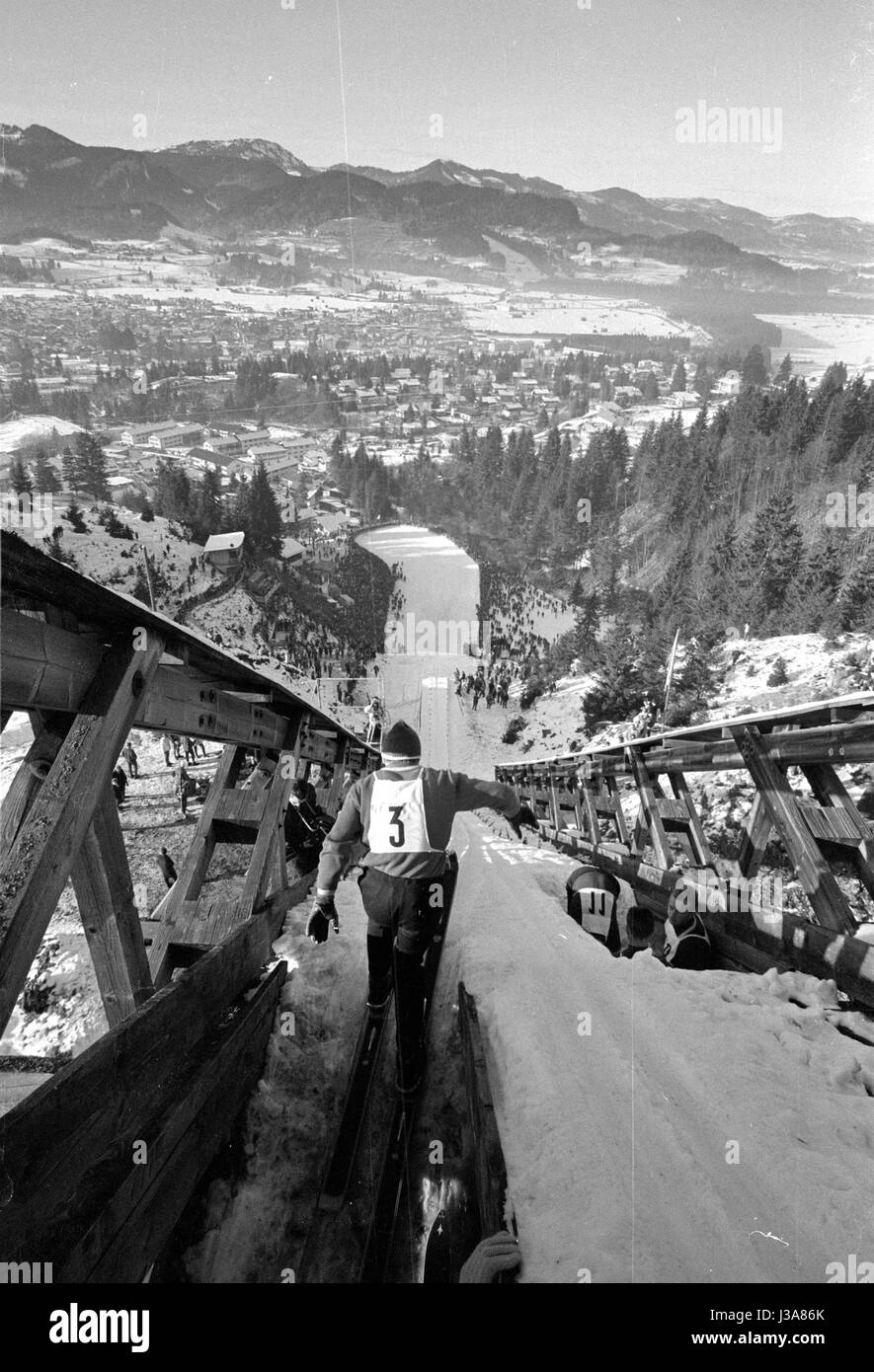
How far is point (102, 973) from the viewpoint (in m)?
3.08

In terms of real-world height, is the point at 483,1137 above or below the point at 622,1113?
above

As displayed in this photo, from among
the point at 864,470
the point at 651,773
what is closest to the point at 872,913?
the point at 651,773

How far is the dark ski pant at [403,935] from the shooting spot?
3.59 metres

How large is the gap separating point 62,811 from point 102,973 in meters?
1.29

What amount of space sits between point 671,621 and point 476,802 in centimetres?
5367

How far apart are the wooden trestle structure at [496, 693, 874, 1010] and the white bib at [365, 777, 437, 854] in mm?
2629

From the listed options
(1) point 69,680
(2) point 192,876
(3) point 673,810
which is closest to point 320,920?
(2) point 192,876

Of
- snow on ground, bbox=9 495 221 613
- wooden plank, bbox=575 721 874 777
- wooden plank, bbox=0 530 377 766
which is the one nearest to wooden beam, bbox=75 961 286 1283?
wooden plank, bbox=0 530 377 766

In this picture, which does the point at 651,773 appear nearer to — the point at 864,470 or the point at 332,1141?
the point at 332,1141

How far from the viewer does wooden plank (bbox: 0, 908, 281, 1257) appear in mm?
1895

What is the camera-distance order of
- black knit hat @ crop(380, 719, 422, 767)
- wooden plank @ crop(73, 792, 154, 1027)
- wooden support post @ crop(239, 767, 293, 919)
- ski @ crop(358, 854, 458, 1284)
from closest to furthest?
1. ski @ crop(358, 854, 458, 1284)
2. wooden plank @ crop(73, 792, 154, 1027)
3. black knit hat @ crop(380, 719, 422, 767)
4. wooden support post @ crop(239, 767, 293, 919)

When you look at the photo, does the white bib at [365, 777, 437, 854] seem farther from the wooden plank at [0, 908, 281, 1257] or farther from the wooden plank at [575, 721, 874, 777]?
the wooden plank at [575, 721, 874, 777]

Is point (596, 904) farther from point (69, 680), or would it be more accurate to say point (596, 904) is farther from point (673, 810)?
point (69, 680)

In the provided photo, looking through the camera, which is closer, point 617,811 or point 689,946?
point 689,946
